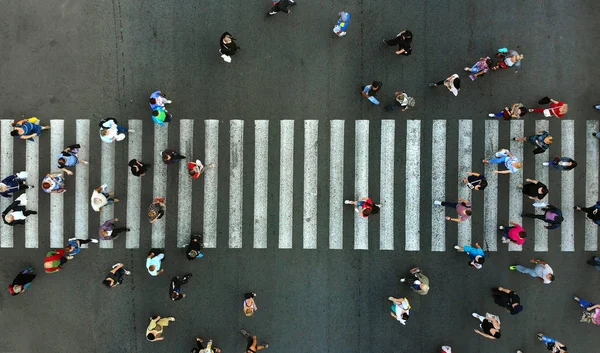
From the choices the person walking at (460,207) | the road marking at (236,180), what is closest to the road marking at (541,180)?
the person walking at (460,207)

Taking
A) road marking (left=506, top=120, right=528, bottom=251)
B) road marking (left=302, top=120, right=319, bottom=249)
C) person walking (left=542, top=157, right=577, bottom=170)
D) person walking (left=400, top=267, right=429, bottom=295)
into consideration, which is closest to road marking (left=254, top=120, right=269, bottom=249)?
road marking (left=302, top=120, right=319, bottom=249)

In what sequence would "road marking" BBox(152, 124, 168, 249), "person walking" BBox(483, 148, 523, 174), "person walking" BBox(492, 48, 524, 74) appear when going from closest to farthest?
"person walking" BBox(483, 148, 523, 174) → "person walking" BBox(492, 48, 524, 74) → "road marking" BBox(152, 124, 168, 249)

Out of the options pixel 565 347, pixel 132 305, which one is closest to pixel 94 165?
pixel 132 305

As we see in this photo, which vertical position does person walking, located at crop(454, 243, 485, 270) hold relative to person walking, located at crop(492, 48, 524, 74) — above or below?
below

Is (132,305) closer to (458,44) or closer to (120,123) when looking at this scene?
(120,123)

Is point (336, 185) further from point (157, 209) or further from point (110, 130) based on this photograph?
point (110, 130)

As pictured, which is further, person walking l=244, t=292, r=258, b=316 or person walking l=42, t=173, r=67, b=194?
person walking l=244, t=292, r=258, b=316

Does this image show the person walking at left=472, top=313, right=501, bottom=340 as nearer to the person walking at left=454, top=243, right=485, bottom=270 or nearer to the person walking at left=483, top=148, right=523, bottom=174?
the person walking at left=454, top=243, right=485, bottom=270
